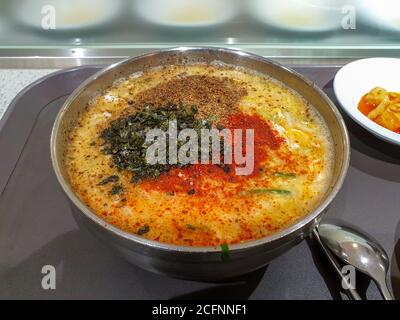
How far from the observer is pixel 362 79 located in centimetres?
179

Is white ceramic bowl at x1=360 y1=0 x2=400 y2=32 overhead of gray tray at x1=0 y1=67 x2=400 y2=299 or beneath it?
overhead

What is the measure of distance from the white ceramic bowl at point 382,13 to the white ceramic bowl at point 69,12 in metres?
1.04

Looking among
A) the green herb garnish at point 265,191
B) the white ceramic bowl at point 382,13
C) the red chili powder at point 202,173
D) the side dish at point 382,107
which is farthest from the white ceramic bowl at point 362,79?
the green herb garnish at point 265,191

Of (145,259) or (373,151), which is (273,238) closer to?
(145,259)

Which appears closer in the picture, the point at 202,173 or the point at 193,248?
the point at 193,248

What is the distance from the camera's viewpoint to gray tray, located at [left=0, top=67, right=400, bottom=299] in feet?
3.95

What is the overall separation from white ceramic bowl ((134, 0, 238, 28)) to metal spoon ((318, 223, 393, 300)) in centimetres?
104

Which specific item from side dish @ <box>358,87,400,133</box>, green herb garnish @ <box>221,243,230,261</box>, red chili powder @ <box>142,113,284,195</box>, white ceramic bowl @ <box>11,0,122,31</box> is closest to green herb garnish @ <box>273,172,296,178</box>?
red chili powder @ <box>142,113,284,195</box>

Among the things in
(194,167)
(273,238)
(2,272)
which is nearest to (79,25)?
(194,167)

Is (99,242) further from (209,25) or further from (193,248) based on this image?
(209,25)

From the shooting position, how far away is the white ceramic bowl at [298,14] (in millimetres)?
1858

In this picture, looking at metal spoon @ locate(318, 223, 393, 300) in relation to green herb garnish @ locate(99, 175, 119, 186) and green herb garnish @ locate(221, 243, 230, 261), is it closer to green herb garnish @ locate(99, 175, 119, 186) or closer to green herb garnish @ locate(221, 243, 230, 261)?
green herb garnish @ locate(221, 243, 230, 261)

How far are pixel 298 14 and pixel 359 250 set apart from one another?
1110 millimetres

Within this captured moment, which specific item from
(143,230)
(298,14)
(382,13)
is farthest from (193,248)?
(382,13)
